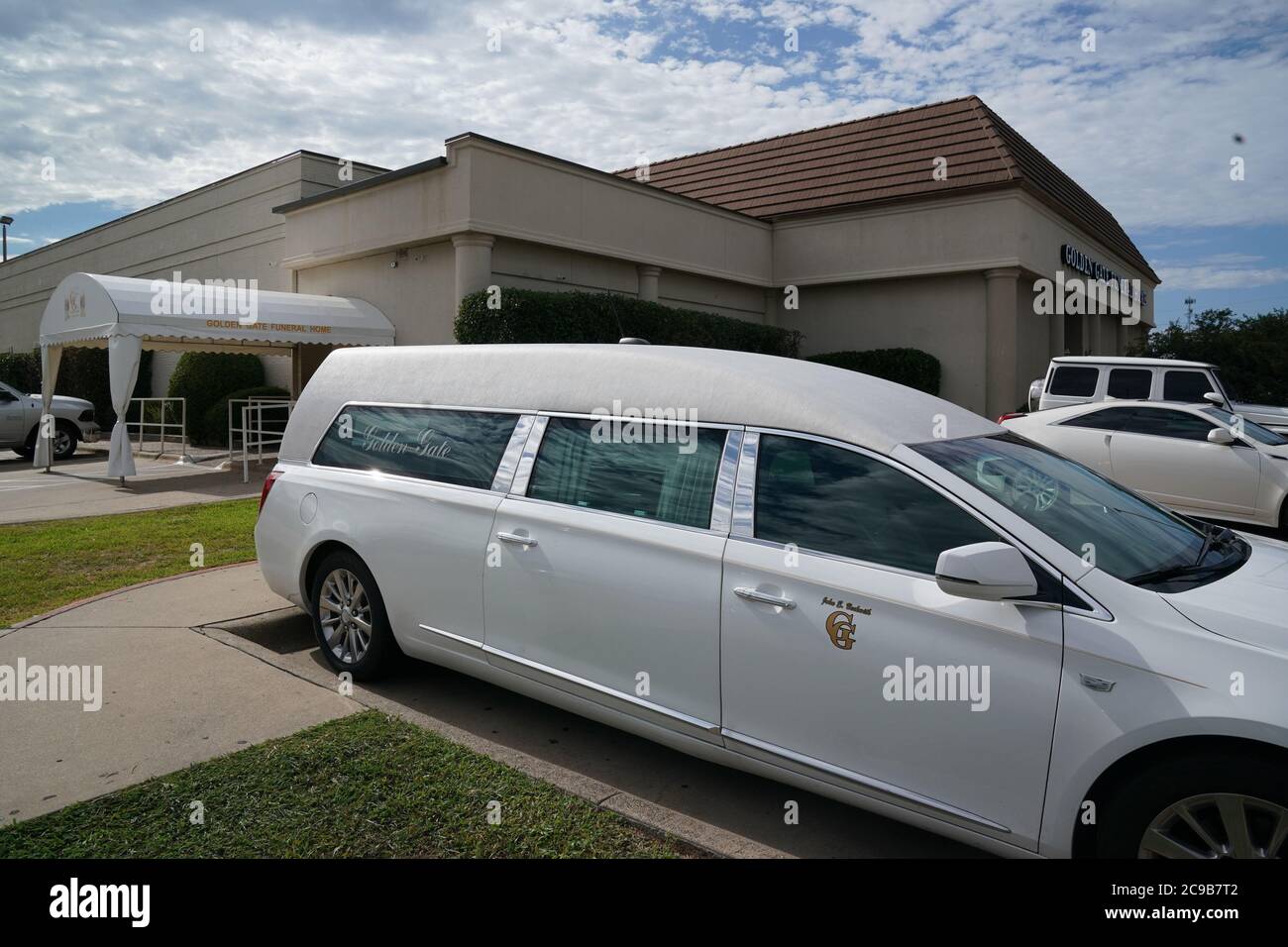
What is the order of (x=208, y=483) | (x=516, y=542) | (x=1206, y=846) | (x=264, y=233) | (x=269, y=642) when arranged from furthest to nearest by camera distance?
1. (x=264, y=233)
2. (x=208, y=483)
3. (x=269, y=642)
4. (x=516, y=542)
5. (x=1206, y=846)

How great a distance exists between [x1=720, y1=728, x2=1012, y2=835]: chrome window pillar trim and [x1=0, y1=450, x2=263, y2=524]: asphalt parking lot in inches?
437

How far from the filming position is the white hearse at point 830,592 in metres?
2.62

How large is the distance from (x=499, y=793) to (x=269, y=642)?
2950 mm

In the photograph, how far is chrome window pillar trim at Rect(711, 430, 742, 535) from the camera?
3.59 meters

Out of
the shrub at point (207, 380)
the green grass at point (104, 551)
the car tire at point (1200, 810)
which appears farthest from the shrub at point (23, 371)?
the car tire at point (1200, 810)

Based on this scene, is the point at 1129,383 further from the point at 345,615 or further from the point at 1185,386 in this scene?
the point at 345,615

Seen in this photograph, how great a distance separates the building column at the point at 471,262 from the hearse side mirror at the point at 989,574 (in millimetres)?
13673

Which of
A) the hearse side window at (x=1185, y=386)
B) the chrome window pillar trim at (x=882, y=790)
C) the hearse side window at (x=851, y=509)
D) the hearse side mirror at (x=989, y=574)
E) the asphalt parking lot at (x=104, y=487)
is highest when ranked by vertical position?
the hearse side window at (x=1185, y=386)

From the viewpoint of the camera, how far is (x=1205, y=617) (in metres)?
2.69

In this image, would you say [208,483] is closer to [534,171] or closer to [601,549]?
[534,171]

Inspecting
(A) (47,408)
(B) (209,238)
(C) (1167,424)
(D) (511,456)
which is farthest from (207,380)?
(C) (1167,424)

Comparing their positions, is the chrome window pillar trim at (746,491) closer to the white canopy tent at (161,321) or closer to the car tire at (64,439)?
the white canopy tent at (161,321)

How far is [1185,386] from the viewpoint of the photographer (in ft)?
39.8
